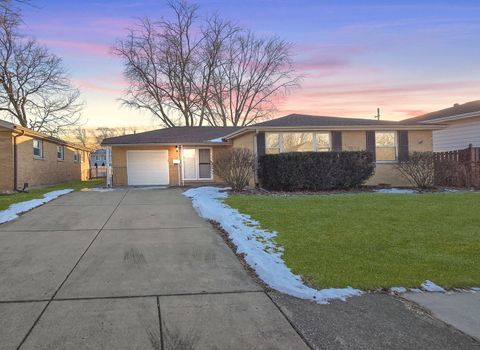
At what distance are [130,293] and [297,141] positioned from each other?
13.5 meters

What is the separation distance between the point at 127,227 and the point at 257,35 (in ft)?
122

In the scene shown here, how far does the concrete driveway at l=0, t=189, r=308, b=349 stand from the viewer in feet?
11.7

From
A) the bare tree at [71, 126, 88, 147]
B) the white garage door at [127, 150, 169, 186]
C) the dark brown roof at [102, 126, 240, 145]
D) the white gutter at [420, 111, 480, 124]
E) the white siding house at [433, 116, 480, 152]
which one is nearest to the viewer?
the white gutter at [420, 111, 480, 124]

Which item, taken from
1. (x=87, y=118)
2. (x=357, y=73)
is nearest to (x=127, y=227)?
(x=357, y=73)

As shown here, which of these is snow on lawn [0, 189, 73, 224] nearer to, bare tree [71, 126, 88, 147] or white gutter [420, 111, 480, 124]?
white gutter [420, 111, 480, 124]

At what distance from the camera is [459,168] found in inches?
625

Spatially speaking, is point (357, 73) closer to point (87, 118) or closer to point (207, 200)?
point (207, 200)

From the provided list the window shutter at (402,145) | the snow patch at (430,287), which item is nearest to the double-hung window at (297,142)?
the window shutter at (402,145)

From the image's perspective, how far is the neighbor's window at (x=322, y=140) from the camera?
57.1 feet

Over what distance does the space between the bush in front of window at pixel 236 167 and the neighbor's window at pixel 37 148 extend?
10868mm

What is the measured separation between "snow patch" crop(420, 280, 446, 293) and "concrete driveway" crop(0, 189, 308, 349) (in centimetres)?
195

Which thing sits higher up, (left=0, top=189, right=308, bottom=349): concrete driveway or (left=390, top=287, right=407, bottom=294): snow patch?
(left=0, top=189, right=308, bottom=349): concrete driveway

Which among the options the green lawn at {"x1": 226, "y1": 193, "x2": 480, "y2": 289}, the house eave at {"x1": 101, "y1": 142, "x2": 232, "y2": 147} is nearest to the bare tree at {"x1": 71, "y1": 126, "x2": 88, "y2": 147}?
the house eave at {"x1": 101, "y1": 142, "x2": 232, "y2": 147}

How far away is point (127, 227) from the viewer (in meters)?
8.59
